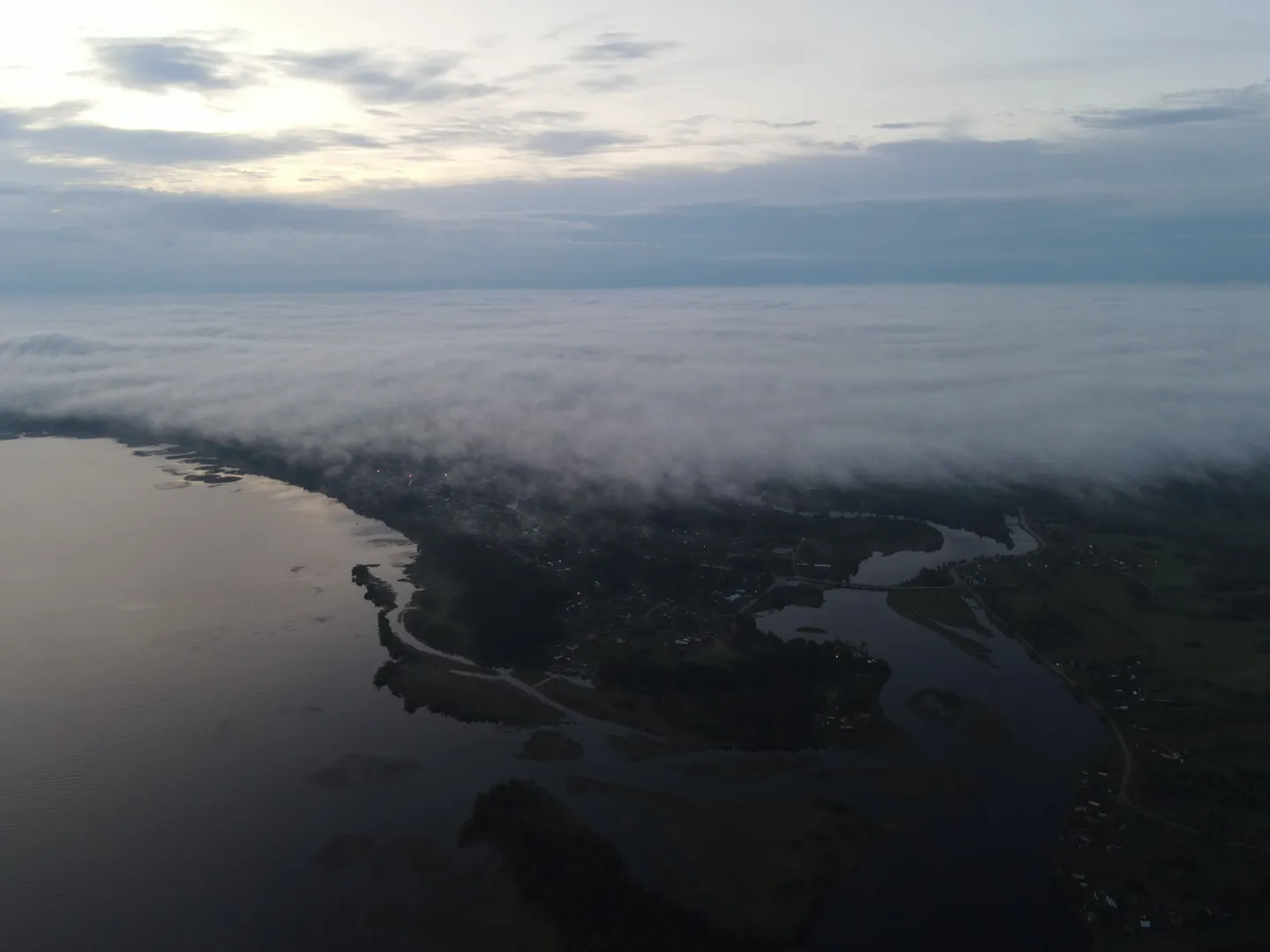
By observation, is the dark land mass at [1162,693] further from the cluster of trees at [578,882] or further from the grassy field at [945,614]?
the cluster of trees at [578,882]

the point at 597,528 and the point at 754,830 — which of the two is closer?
the point at 754,830

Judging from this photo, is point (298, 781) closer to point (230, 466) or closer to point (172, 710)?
point (172, 710)

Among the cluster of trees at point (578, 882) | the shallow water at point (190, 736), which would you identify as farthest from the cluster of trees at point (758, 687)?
the cluster of trees at point (578, 882)

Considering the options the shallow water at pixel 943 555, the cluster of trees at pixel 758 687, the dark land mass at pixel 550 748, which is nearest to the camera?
the dark land mass at pixel 550 748

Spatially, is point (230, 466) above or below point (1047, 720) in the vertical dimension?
above

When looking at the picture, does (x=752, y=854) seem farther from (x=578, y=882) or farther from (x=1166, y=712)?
(x=1166, y=712)

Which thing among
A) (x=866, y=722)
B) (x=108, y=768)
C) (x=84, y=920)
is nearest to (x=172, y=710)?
(x=108, y=768)

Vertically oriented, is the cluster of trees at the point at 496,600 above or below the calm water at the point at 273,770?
above

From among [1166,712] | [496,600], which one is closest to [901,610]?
[1166,712]
